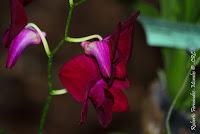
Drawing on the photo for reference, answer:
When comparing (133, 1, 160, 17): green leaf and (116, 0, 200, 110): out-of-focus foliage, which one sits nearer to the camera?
(116, 0, 200, 110): out-of-focus foliage

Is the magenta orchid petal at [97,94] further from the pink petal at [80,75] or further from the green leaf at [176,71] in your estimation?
the green leaf at [176,71]

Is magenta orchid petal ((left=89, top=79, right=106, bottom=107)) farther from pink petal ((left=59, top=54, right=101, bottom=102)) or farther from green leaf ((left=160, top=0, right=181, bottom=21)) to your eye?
green leaf ((left=160, top=0, right=181, bottom=21))

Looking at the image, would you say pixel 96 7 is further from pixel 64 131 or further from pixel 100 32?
pixel 64 131

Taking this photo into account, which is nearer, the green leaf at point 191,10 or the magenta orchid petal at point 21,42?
the magenta orchid petal at point 21,42

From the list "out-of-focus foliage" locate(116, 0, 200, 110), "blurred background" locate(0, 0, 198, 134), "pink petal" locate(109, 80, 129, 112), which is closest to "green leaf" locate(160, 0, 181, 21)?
"out-of-focus foliage" locate(116, 0, 200, 110)

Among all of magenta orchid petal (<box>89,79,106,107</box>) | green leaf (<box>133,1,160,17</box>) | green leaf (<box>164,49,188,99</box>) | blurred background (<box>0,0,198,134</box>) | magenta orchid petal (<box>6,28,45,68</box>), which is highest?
magenta orchid petal (<box>6,28,45,68</box>)

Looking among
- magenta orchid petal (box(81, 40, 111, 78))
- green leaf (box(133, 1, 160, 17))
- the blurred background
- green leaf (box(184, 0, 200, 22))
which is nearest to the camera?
magenta orchid petal (box(81, 40, 111, 78))

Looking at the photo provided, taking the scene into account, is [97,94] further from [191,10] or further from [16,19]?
[191,10]

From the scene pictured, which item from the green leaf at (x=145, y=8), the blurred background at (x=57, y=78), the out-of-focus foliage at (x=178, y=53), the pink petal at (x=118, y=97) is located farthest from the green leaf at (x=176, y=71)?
the blurred background at (x=57, y=78)
